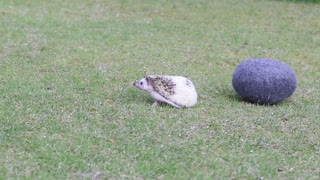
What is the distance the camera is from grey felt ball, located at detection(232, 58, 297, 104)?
705 centimetres

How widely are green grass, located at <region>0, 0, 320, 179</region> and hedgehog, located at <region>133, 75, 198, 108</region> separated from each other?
113 millimetres

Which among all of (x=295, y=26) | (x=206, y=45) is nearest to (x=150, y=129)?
(x=206, y=45)

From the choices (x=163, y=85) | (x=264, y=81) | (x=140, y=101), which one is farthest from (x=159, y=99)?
(x=264, y=81)

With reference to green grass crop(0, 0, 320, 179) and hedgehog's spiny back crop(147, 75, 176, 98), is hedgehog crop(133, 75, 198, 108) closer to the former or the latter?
hedgehog's spiny back crop(147, 75, 176, 98)

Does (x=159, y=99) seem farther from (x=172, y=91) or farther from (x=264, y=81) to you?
(x=264, y=81)

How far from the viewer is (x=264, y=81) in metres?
7.04

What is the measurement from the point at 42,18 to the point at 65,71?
394 cm

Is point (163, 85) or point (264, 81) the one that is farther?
point (264, 81)

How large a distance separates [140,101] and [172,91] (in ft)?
1.77

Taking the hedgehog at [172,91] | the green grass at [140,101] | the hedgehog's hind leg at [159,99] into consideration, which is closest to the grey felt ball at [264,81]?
the green grass at [140,101]

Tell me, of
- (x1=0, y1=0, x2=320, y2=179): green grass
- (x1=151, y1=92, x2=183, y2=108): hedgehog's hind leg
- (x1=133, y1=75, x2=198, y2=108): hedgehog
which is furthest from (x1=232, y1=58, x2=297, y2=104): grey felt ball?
(x1=151, y1=92, x2=183, y2=108): hedgehog's hind leg

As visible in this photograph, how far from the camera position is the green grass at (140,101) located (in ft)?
16.9

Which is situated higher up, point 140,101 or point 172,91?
point 172,91

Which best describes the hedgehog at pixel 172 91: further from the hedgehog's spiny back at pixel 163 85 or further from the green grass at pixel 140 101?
the green grass at pixel 140 101
